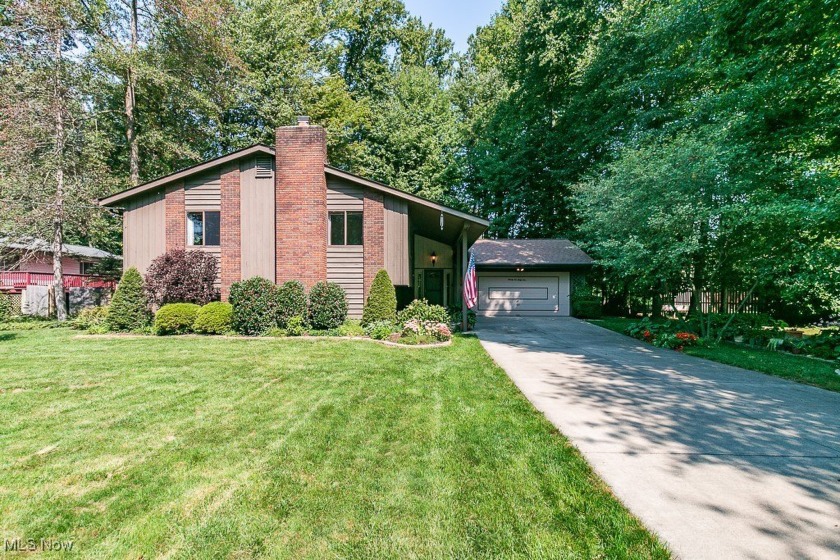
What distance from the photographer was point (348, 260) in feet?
37.7

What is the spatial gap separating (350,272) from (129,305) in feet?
21.1

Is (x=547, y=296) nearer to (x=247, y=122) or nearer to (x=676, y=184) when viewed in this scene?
Result: (x=676, y=184)

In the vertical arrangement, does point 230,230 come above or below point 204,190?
below

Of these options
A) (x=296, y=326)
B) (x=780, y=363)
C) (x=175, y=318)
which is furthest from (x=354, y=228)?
(x=780, y=363)

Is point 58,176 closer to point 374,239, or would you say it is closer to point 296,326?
point 296,326

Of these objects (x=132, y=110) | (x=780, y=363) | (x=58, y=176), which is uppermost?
(x=132, y=110)

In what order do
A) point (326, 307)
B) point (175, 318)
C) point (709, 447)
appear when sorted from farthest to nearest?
point (326, 307)
point (175, 318)
point (709, 447)

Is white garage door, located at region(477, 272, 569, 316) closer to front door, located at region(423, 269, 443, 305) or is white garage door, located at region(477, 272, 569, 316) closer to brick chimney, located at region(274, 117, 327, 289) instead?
front door, located at region(423, 269, 443, 305)

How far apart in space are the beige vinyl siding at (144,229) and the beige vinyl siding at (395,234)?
23.3 feet

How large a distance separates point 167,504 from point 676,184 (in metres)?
12.3

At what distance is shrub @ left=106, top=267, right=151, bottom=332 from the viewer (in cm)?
1045

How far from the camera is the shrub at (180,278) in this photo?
10656 millimetres

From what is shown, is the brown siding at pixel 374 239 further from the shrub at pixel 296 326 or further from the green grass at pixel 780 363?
the green grass at pixel 780 363

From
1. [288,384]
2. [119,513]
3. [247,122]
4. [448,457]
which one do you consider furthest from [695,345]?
[247,122]
